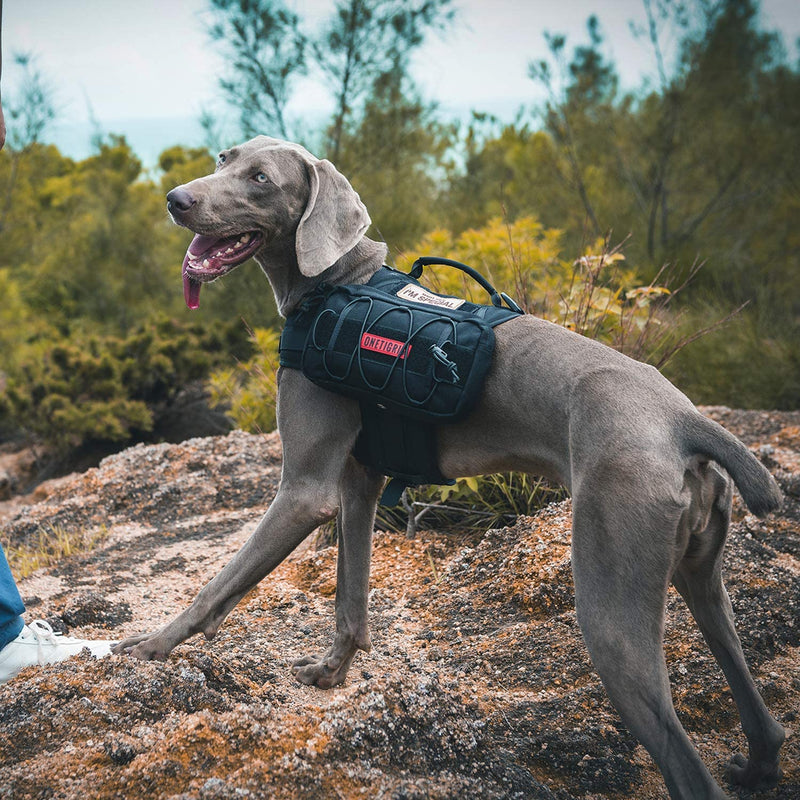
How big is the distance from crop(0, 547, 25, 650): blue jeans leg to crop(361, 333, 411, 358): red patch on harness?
4.26 ft

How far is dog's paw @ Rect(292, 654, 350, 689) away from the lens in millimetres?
2650

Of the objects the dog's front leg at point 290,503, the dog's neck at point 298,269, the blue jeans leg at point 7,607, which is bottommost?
the blue jeans leg at point 7,607

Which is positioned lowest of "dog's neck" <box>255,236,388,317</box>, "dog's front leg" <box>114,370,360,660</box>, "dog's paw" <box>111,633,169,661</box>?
"dog's paw" <box>111,633,169,661</box>

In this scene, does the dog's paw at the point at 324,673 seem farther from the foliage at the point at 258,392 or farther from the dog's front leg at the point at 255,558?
the foliage at the point at 258,392

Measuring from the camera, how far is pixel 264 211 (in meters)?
2.38

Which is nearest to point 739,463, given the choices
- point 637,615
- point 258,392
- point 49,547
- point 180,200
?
point 637,615

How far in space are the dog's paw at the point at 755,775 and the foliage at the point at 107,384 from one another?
20.0 ft

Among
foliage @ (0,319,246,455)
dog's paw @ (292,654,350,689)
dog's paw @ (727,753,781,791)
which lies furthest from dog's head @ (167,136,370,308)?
foliage @ (0,319,246,455)

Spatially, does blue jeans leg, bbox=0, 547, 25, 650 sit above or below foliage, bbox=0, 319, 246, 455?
above

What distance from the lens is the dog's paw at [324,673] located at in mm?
2650

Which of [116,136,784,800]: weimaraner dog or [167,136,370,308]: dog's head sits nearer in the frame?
[116,136,784,800]: weimaraner dog

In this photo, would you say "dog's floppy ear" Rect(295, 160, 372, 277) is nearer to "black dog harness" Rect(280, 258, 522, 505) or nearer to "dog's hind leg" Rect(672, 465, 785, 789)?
"black dog harness" Rect(280, 258, 522, 505)

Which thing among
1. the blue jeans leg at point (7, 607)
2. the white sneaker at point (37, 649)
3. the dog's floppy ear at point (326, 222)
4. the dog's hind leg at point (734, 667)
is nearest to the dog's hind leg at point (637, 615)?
the dog's hind leg at point (734, 667)

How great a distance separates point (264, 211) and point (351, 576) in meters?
1.16
